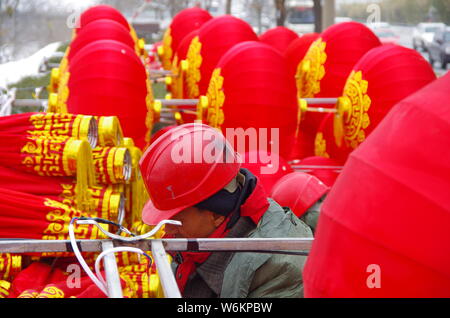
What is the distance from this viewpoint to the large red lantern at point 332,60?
6258 millimetres

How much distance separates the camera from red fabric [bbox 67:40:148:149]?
A: 165 inches

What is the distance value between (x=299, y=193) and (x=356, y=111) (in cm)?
187

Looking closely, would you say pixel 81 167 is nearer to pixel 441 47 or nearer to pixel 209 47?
pixel 209 47

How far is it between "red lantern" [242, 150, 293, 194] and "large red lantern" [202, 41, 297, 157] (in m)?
0.57

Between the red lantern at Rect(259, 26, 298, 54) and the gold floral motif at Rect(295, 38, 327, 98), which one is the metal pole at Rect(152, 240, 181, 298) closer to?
the gold floral motif at Rect(295, 38, 327, 98)

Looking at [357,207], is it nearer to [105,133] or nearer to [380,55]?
[105,133]

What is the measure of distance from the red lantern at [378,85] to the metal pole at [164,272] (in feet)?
10.5

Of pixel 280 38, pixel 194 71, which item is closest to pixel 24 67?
pixel 194 71

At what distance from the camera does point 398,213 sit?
115 centimetres

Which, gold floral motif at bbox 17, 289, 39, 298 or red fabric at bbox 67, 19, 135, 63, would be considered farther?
red fabric at bbox 67, 19, 135, 63

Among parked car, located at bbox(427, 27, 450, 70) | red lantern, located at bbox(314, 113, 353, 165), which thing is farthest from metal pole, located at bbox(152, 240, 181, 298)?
parked car, located at bbox(427, 27, 450, 70)

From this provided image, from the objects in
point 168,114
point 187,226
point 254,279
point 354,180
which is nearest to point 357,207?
point 354,180

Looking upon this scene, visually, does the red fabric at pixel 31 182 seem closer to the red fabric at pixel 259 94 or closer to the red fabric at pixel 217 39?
the red fabric at pixel 259 94

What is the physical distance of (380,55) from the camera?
16.0 feet
